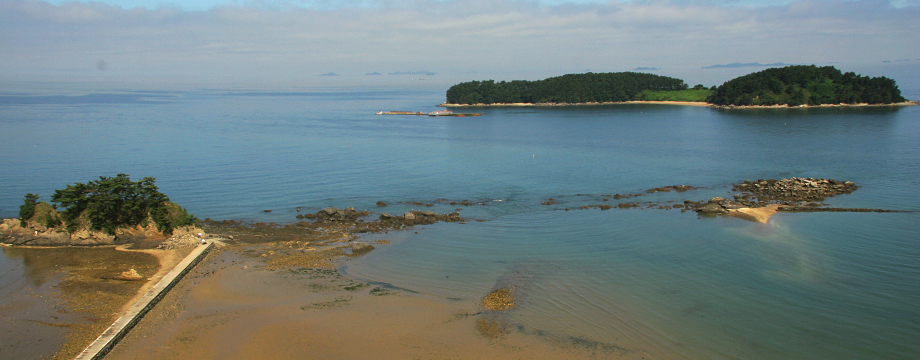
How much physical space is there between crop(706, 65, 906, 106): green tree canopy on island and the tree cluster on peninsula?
135 metres

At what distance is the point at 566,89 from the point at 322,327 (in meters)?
154

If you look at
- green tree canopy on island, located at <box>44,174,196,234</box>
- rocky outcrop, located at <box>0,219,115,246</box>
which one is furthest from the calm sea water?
green tree canopy on island, located at <box>44,174,196,234</box>

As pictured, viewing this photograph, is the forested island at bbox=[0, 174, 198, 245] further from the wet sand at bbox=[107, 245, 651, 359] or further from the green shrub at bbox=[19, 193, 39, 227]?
the wet sand at bbox=[107, 245, 651, 359]

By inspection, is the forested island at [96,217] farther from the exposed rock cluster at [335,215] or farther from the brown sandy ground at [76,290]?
the exposed rock cluster at [335,215]

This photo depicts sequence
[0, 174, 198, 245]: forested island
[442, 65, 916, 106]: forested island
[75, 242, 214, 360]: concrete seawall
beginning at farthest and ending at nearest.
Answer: [442, 65, 916, 106]: forested island, [0, 174, 198, 245]: forested island, [75, 242, 214, 360]: concrete seawall

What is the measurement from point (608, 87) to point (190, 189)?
142 metres

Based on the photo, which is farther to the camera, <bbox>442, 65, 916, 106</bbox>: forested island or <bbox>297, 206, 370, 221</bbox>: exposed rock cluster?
<bbox>442, 65, 916, 106</bbox>: forested island

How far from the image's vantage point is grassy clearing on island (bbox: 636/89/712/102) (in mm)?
155625

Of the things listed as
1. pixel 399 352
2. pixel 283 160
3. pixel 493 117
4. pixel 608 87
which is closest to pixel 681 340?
pixel 399 352

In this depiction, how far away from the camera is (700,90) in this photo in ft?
538

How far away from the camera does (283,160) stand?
56656 mm

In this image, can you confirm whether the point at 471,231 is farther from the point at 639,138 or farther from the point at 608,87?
the point at 608,87

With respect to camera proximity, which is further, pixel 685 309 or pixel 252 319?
pixel 685 309

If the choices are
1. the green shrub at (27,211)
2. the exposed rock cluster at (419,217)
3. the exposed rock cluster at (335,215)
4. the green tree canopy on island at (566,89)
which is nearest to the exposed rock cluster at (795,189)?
the exposed rock cluster at (419,217)
